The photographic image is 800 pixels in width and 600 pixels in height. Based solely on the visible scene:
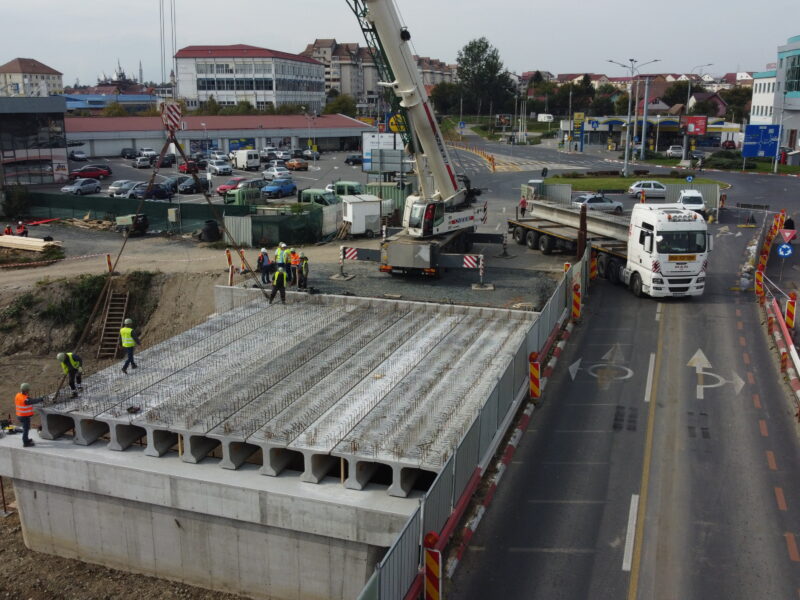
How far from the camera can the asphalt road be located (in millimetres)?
11398

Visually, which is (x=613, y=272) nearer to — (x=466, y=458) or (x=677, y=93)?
(x=466, y=458)

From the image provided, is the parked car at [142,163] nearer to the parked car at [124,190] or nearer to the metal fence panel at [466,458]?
the parked car at [124,190]

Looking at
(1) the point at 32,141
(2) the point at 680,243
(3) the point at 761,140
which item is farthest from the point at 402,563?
(3) the point at 761,140

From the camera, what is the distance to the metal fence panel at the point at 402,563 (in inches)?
370

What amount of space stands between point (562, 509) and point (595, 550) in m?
1.27

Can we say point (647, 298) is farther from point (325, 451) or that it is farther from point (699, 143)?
point (699, 143)

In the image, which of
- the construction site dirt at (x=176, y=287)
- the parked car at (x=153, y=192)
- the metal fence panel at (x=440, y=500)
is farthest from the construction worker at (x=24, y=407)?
the parked car at (x=153, y=192)

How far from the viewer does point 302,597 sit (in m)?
13.3

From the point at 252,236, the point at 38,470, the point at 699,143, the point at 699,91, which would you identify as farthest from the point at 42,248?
the point at 699,91

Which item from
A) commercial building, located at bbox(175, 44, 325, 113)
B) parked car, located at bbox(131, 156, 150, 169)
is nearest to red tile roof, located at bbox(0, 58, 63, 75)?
commercial building, located at bbox(175, 44, 325, 113)

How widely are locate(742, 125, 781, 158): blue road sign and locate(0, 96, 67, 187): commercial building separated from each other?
5565 centimetres

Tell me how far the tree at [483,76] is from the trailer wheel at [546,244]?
116 metres

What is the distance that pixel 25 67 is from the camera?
161125mm

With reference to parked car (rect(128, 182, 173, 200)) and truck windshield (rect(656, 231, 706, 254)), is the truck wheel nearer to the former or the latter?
truck windshield (rect(656, 231, 706, 254))
